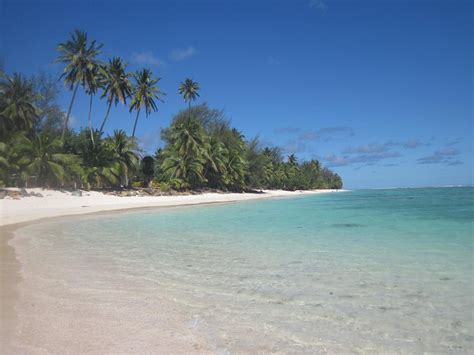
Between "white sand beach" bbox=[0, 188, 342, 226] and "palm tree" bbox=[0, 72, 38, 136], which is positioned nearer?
"white sand beach" bbox=[0, 188, 342, 226]

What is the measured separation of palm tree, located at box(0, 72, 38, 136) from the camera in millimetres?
27688

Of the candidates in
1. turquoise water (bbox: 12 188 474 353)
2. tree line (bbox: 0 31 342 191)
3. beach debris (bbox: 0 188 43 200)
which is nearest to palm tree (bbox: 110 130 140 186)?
tree line (bbox: 0 31 342 191)

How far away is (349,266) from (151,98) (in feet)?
124

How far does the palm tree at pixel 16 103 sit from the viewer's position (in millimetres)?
27688

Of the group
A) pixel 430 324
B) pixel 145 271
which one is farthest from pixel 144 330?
pixel 430 324

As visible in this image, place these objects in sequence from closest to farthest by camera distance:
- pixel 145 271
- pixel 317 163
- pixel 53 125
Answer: pixel 145 271 < pixel 53 125 < pixel 317 163

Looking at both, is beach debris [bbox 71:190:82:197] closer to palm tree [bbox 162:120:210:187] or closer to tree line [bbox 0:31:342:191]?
tree line [bbox 0:31:342:191]

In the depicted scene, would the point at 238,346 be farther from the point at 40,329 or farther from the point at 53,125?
the point at 53,125

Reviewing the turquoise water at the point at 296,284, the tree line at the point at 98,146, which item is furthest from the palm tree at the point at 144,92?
the turquoise water at the point at 296,284

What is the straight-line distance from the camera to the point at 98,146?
31391 mm

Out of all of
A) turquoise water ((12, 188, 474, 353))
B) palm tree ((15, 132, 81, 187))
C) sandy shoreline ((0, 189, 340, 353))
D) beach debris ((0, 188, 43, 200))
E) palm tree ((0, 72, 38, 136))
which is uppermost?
palm tree ((0, 72, 38, 136))

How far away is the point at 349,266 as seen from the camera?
631cm

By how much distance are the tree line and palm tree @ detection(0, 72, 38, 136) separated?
71mm

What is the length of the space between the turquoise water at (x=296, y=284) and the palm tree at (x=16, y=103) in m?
22.9
